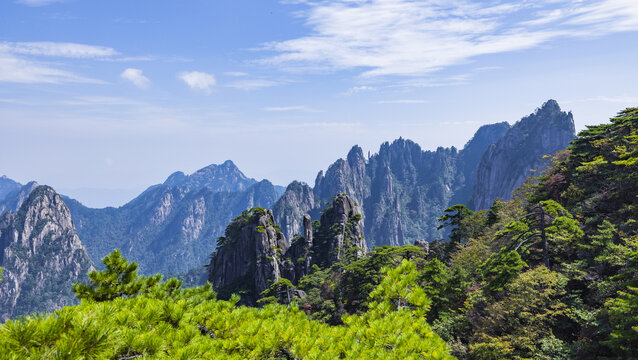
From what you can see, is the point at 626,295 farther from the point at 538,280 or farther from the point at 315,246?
the point at 315,246

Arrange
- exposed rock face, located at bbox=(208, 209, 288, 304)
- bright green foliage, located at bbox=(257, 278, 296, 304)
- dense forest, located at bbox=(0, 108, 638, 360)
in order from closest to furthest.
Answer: dense forest, located at bbox=(0, 108, 638, 360) → bright green foliage, located at bbox=(257, 278, 296, 304) → exposed rock face, located at bbox=(208, 209, 288, 304)

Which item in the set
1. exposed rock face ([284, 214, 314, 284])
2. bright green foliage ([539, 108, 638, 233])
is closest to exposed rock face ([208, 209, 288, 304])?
exposed rock face ([284, 214, 314, 284])

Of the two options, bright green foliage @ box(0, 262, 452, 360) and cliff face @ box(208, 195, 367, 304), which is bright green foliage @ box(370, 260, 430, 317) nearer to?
bright green foliage @ box(0, 262, 452, 360)

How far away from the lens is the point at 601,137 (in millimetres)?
29406

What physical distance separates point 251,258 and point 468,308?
192 ft

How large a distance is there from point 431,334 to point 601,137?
3357 centimetres

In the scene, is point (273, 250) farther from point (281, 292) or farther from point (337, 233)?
point (281, 292)

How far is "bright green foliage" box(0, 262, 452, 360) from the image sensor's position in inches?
139

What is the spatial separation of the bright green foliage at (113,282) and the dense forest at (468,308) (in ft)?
0.11

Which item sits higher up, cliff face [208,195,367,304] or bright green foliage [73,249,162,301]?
bright green foliage [73,249,162,301]

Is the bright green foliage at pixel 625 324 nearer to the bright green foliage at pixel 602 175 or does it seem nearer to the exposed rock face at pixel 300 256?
the bright green foliage at pixel 602 175

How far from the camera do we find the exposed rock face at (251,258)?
68.4 m

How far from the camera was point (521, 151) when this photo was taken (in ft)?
567

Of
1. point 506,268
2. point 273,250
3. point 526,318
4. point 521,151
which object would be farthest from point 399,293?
point 521,151
